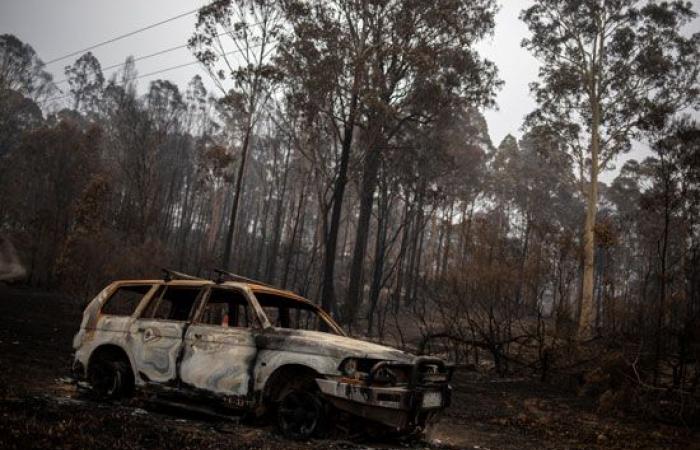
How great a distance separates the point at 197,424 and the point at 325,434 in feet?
4.96

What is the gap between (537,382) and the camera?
12.1 meters

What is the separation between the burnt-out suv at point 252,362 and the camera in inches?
198

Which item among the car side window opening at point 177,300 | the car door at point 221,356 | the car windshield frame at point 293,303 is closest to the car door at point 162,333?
the car side window opening at point 177,300

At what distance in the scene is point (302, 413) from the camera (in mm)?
5219

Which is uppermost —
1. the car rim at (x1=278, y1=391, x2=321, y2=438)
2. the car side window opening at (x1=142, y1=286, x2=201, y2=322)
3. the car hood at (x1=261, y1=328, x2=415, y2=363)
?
the car side window opening at (x1=142, y1=286, x2=201, y2=322)

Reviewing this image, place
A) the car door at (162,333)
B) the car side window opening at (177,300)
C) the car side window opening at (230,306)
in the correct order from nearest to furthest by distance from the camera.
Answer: the car door at (162,333) → the car side window opening at (230,306) → the car side window opening at (177,300)

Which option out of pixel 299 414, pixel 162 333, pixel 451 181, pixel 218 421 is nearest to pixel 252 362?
pixel 299 414

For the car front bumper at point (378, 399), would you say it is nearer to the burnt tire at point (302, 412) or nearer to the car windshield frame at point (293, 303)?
the burnt tire at point (302, 412)

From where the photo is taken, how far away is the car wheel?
510 centimetres

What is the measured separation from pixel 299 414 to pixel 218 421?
48.8 inches

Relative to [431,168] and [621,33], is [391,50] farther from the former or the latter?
[621,33]

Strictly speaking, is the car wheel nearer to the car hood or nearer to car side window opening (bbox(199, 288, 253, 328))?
the car hood

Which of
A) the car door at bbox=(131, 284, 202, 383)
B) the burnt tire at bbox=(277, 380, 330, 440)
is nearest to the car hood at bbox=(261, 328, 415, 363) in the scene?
the burnt tire at bbox=(277, 380, 330, 440)

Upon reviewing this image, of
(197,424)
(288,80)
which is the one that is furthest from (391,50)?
(197,424)
